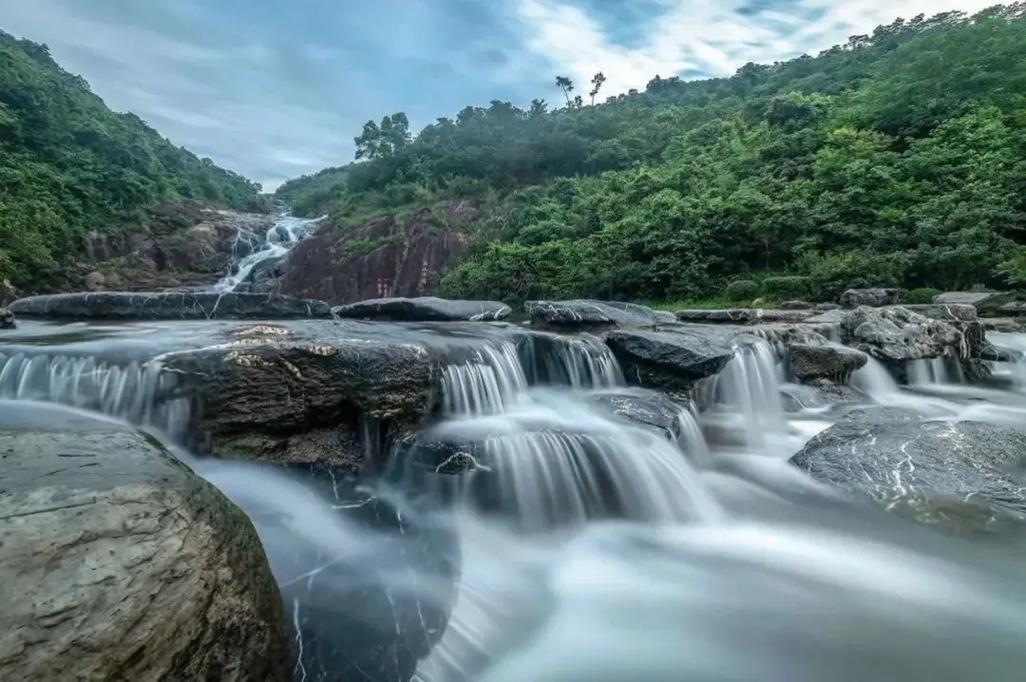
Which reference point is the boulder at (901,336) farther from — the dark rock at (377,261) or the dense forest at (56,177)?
the dense forest at (56,177)

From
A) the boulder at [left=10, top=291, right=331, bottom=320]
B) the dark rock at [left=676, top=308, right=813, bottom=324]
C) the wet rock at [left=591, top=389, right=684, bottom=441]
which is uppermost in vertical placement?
the boulder at [left=10, top=291, right=331, bottom=320]

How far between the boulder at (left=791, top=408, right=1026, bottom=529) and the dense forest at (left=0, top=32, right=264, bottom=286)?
24110 millimetres

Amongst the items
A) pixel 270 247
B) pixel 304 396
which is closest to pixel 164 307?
pixel 304 396

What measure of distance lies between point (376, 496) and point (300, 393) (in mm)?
1080

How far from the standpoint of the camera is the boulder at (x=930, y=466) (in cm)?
417

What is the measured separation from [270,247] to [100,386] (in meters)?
29.3

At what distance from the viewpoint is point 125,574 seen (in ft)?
5.35

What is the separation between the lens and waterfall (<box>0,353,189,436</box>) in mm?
4344

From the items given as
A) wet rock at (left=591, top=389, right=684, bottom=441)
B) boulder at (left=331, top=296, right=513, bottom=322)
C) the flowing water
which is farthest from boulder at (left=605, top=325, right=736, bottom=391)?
boulder at (left=331, top=296, right=513, bottom=322)

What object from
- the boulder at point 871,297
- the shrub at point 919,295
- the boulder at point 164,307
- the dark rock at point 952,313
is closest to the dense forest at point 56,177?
the boulder at point 164,307

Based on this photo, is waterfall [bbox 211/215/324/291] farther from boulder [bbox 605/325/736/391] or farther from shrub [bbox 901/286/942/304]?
shrub [bbox 901/286/942/304]

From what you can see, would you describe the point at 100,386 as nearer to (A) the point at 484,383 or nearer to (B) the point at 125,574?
(A) the point at 484,383

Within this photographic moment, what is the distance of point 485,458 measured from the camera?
4.65 m

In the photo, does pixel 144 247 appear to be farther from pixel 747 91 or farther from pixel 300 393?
pixel 747 91
